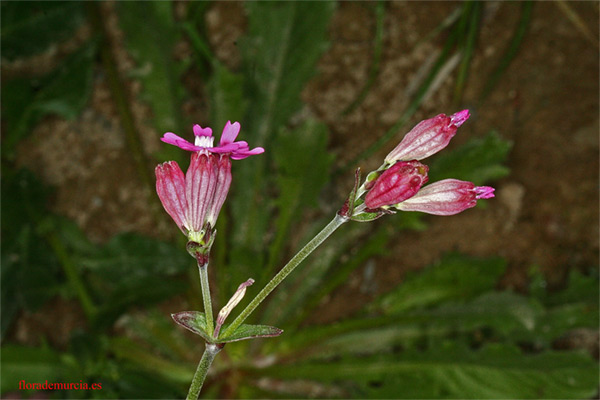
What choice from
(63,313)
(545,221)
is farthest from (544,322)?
(63,313)

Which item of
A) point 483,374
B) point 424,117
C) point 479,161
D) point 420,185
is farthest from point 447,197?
point 424,117

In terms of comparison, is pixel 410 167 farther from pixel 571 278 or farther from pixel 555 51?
pixel 555 51

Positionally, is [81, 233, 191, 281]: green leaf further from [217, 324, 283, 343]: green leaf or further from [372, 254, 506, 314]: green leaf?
[217, 324, 283, 343]: green leaf

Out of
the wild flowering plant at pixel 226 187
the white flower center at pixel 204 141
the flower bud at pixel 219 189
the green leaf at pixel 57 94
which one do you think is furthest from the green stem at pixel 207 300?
the green leaf at pixel 57 94

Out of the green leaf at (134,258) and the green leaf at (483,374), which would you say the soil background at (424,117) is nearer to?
the green leaf at (134,258)

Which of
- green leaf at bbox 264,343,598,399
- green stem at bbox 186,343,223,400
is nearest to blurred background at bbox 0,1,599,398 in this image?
green leaf at bbox 264,343,598,399

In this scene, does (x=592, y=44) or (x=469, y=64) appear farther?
(x=469, y=64)

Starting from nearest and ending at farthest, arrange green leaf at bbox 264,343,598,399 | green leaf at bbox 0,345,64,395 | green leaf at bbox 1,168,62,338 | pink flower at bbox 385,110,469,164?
pink flower at bbox 385,110,469,164, green leaf at bbox 264,343,598,399, green leaf at bbox 0,345,64,395, green leaf at bbox 1,168,62,338

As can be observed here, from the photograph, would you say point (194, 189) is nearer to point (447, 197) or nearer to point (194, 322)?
point (194, 322)
